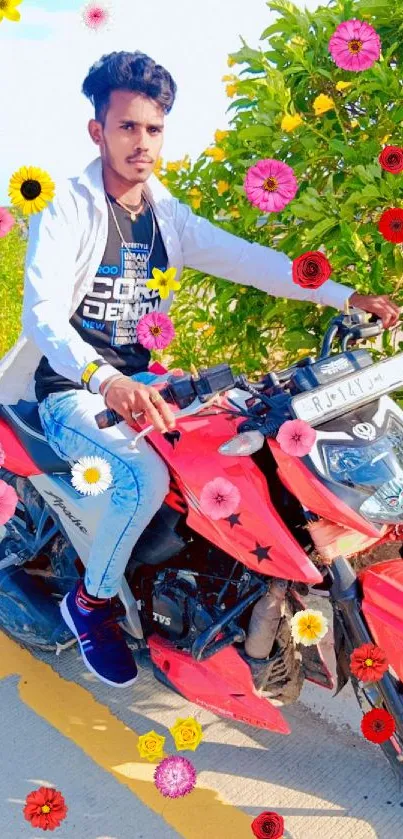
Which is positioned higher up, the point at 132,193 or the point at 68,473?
the point at 132,193

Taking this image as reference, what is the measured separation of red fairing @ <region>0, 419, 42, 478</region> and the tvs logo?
3.71ft

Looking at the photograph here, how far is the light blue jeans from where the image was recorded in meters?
2.27

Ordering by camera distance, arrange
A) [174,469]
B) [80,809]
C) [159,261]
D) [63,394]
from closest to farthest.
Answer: [174,469]
[80,809]
[63,394]
[159,261]

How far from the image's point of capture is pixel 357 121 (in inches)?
125

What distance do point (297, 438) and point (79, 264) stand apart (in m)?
1.11

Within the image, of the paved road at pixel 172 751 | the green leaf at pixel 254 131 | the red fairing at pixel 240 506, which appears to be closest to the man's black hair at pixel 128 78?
the green leaf at pixel 254 131

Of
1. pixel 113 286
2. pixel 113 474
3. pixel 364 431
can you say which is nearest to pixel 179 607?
pixel 113 474

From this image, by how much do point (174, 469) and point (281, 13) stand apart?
1955 mm

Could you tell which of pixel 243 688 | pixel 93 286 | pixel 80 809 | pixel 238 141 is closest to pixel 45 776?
pixel 80 809

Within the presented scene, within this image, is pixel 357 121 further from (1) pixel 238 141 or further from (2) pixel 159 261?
(2) pixel 159 261

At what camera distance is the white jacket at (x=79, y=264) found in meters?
2.40

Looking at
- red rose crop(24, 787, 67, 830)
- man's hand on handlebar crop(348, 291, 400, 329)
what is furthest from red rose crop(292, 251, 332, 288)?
red rose crop(24, 787, 67, 830)

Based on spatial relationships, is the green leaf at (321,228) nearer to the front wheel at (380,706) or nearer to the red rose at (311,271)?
the red rose at (311,271)

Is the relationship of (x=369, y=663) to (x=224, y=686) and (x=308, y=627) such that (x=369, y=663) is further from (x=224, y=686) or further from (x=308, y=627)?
(x=224, y=686)
